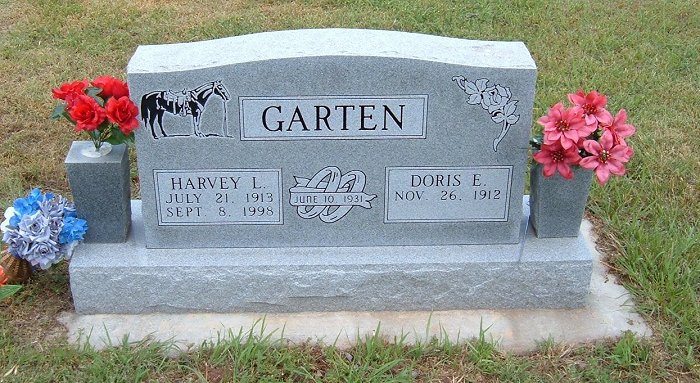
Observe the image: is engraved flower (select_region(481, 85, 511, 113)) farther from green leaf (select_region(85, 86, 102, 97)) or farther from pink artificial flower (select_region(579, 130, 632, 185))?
green leaf (select_region(85, 86, 102, 97))

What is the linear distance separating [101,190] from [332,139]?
0.91m

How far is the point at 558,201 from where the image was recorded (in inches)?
135

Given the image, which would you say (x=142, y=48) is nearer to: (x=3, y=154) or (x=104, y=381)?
(x=104, y=381)

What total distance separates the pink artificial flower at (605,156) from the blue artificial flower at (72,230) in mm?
1885

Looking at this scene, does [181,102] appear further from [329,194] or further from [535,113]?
[535,113]

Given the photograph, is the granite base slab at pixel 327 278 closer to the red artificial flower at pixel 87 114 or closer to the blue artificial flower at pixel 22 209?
the blue artificial flower at pixel 22 209

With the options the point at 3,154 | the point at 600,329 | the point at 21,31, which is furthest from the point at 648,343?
the point at 21,31

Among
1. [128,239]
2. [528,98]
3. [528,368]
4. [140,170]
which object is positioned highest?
[528,98]

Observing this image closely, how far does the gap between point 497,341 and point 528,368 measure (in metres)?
0.16

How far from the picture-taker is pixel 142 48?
331 cm

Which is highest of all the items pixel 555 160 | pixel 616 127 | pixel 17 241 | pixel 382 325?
pixel 616 127

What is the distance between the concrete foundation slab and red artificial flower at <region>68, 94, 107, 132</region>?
2.54ft

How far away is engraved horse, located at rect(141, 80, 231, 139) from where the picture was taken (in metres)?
3.12

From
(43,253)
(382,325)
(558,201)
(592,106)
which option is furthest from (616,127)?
(43,253)
